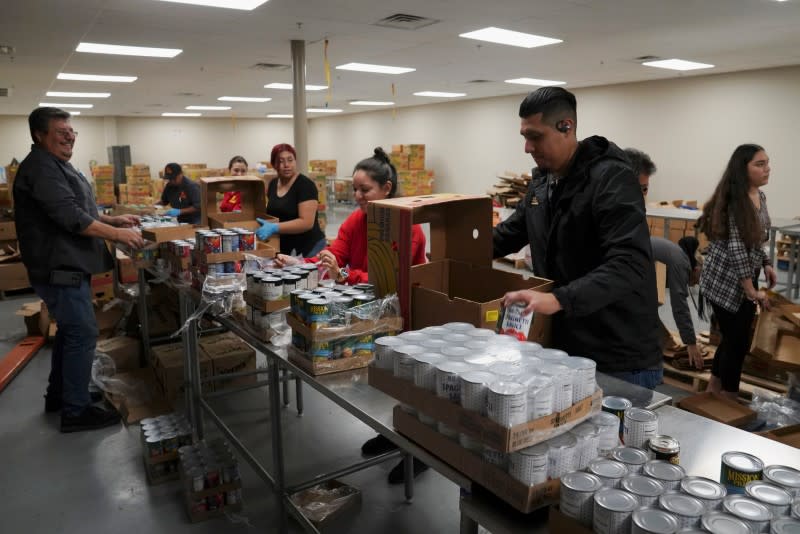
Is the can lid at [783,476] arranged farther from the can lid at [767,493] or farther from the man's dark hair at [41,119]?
the man's dark hair at [41,119]

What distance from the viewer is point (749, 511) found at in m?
0.86

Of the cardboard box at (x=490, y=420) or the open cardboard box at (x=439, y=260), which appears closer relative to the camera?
the cardboard box at (x=490, y=420)

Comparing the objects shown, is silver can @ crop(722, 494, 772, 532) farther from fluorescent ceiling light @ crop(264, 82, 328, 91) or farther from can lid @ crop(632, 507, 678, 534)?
fluorescent ceiling light @ crop(264, 82, 328, 91)

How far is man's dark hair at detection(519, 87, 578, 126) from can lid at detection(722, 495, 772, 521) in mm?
1099

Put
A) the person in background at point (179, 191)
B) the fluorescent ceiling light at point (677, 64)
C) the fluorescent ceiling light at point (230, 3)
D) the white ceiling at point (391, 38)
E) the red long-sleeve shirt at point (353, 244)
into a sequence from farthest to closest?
the fluorescent ceiling light at point (677, 64)
the person in background at point (179, 191)
the white ceiling at point (391, 38)
the fluorescent ceiling light at point (230, 3)
the red long-sleeve shirt at point (353, 244)

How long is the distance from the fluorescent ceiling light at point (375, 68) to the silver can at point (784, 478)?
7.15 metres

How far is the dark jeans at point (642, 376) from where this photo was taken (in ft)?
5.69

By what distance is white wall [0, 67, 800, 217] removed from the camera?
315 inches

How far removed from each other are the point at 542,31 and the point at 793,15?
2074 millimetres

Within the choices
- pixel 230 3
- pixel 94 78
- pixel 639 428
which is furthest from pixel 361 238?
pixel 94 78

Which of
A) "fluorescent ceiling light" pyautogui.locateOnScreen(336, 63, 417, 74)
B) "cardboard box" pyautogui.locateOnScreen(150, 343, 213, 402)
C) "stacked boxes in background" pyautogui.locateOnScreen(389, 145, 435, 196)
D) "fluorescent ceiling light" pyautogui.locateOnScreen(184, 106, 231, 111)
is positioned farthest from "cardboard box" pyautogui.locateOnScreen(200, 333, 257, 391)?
"fluorescent ceiling light" pyautogui.locateOnScreen(184, 106, 231, 111)

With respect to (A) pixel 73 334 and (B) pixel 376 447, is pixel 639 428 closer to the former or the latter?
(B) pixel 376 447

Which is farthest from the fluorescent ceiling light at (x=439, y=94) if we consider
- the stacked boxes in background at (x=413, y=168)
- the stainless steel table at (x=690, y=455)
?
the stainless steel table at (x=690, y=455)

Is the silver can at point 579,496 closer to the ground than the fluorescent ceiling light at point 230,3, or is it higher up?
closer to the ground
